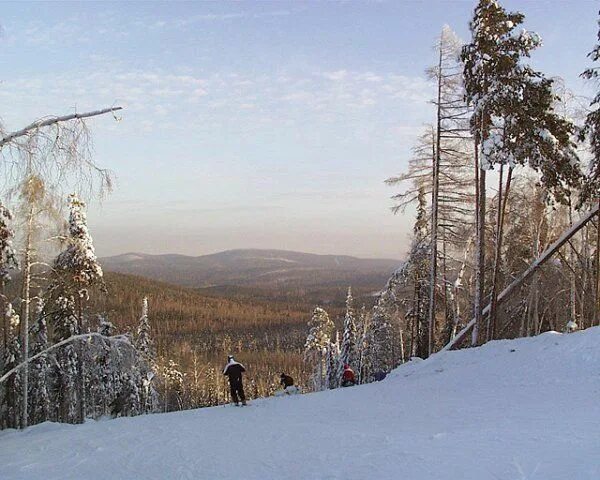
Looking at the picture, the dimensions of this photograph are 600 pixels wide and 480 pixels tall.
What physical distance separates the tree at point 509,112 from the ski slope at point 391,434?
5.91 m

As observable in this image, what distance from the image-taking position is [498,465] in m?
6.46

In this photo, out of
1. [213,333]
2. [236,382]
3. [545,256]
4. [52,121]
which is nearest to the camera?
[52,121]

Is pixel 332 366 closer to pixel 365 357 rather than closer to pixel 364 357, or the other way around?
pixel 364 357

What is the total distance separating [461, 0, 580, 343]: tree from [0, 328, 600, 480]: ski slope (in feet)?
19.4

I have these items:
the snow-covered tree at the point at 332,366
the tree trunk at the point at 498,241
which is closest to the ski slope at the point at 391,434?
the tree trunk at the point at 498,241

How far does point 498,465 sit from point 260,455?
397 centimetres

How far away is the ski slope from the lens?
688 centimetres

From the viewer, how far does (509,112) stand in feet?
59.2

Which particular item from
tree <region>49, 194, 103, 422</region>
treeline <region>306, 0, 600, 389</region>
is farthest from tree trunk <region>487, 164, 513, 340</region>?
tree <region>49, 194, 103, 422</region>

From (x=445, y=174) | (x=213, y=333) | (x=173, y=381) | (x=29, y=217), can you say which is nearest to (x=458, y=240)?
(x=445, y=174)

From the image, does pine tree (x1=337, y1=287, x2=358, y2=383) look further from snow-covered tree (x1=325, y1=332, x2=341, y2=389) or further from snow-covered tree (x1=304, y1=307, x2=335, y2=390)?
snow-covered tree (x1=304, y1=307, x2=335, y2=390)

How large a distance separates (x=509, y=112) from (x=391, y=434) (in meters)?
13.5

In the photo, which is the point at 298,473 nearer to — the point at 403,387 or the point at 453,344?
the point at 403,387

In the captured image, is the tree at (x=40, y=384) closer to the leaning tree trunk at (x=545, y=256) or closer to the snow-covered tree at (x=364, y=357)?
the leaning tree trunk at (x=545, y=256)
